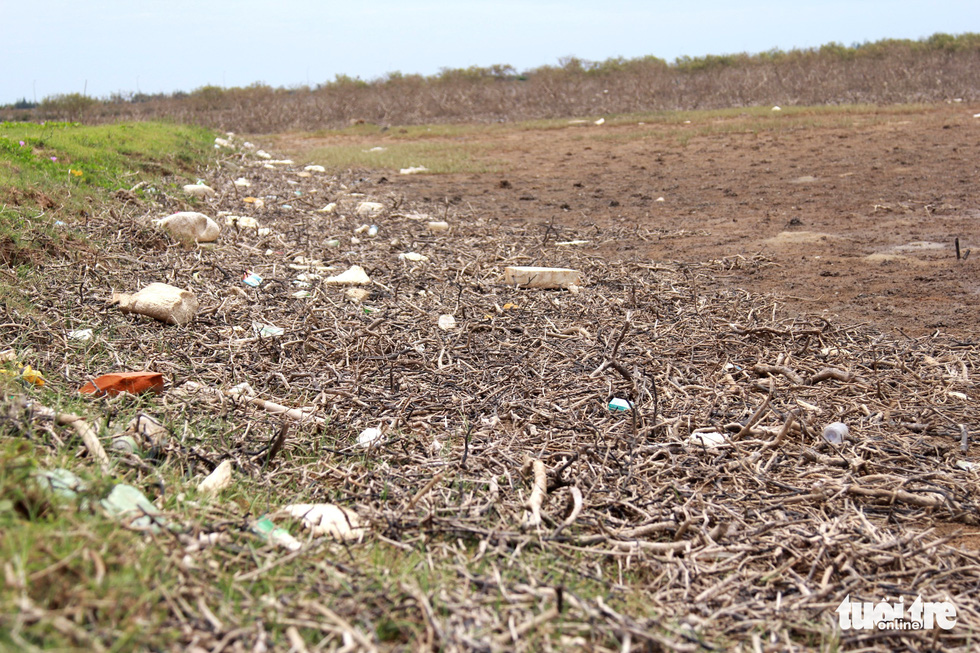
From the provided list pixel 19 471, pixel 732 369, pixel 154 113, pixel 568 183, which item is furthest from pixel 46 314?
pixel 154 113

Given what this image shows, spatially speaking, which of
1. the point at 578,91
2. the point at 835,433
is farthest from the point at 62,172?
the point at 578,91

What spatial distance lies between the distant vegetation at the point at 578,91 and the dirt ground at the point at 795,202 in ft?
16.2

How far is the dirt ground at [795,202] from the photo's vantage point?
13.8ft

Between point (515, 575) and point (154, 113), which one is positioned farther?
point (154, 113)

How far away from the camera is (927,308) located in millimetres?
3824

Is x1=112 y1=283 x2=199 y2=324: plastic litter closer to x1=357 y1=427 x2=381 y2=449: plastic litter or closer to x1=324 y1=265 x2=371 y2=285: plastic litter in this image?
x1=324 y1=265 x2=371 y2=285: plastic litter

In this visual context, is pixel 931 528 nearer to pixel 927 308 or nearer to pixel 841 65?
pixel 927 308

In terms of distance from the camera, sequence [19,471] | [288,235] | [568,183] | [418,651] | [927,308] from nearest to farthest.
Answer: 1. [418,651]
2. [19,471]
3. [927,308]
4. [288,235]
5. [568,183]

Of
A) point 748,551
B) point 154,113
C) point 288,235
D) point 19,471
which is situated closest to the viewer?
point 19,471

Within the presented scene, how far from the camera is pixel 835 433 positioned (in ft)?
8.17

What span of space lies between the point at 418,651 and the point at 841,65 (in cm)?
1974

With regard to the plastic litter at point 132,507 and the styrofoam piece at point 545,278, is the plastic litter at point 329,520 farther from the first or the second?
the styrofoam piece at point 545,278

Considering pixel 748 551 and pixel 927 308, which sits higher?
pixel 927 308

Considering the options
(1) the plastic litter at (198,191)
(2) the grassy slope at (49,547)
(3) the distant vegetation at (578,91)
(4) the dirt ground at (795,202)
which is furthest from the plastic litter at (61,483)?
(3) the distant vegetation at (578,91)
